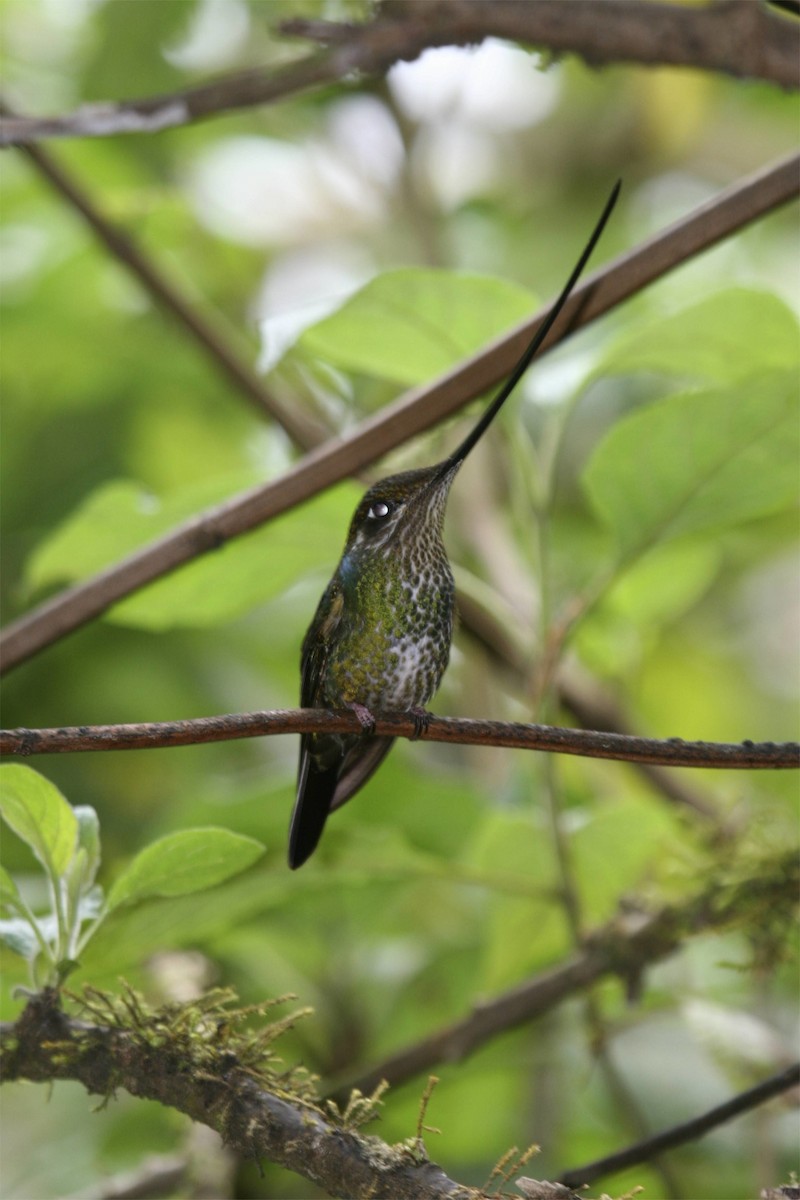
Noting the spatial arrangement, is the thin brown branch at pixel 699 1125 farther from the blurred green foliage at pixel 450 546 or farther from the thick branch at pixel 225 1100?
the blurred green foliage at pixel 450 546

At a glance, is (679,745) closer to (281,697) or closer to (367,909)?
(367,909)

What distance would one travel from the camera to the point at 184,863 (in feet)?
4.97

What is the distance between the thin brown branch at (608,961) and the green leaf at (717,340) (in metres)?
0.83

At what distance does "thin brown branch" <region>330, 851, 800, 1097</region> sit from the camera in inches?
84.3

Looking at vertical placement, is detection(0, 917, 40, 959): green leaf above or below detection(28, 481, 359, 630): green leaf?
below

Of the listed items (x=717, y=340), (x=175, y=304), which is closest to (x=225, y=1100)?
(x=717, y=340)

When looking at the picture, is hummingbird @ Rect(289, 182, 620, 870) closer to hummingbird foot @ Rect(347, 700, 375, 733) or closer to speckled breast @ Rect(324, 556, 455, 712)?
speckled breast @ Rect(324, 556, 455, 712)

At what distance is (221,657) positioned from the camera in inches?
137

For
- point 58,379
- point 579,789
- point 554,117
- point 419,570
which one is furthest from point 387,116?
point 419,570

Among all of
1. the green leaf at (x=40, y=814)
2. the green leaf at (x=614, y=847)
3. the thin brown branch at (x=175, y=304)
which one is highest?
the thin brown branch at (x=175, y=304)

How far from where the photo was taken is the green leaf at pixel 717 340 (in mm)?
1922

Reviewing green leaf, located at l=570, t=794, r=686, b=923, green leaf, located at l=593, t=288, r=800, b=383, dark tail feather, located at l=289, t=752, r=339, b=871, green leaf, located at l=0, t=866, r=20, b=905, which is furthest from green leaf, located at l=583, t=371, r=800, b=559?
green leaf, located at l=0, t=866, r=20, b=905

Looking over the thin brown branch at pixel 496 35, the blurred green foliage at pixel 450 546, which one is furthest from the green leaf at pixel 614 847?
the thin brown branch at pixel 496 35

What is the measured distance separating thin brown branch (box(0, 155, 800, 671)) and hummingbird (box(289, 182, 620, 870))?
0.66 feet
